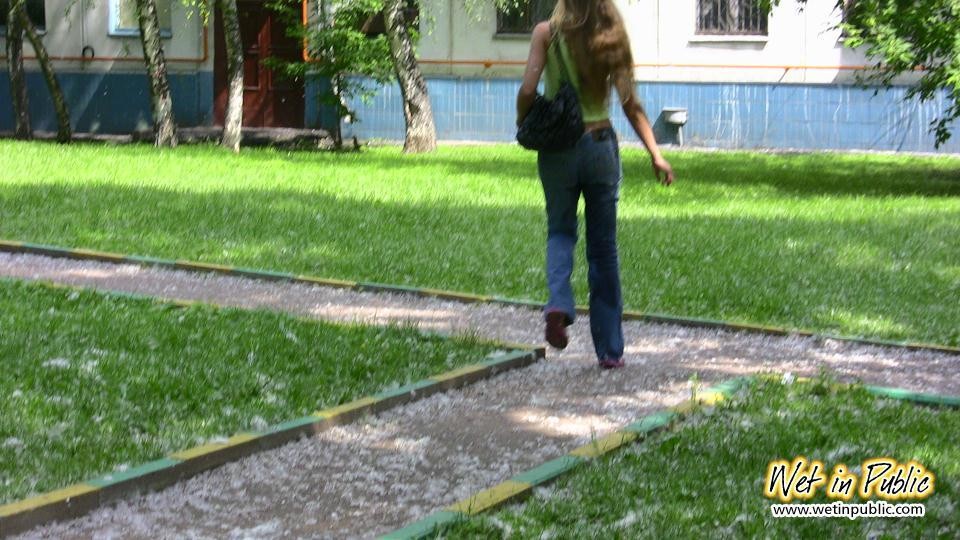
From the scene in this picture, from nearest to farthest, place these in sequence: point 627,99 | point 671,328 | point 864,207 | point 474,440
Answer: point 474,440
point 627,99
point 671,328
point 864,207

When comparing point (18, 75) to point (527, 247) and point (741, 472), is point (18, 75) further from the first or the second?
point (741, 472)

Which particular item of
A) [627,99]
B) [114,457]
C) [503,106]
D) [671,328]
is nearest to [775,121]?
[503,106]

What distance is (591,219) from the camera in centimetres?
732

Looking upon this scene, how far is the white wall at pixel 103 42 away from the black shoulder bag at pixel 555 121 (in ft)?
75.1

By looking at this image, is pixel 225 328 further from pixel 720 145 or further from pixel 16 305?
pixel 720 145

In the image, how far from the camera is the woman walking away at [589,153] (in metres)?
7.02

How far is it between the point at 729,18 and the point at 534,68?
2066 centimetres

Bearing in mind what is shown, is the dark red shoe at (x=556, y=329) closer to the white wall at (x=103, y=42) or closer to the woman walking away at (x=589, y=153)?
the woman walking away at (x=589, y=153)

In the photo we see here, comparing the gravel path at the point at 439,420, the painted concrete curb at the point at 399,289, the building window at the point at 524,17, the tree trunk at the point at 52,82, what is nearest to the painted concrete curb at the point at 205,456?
the gravel path at the point at 439,420

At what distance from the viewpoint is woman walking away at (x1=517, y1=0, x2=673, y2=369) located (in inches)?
276

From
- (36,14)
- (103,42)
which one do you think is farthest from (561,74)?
(36,14)

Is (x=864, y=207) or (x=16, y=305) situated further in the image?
(x=864, y=207)

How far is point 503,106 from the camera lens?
2816 centimetres

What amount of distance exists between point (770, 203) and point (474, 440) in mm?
10546
